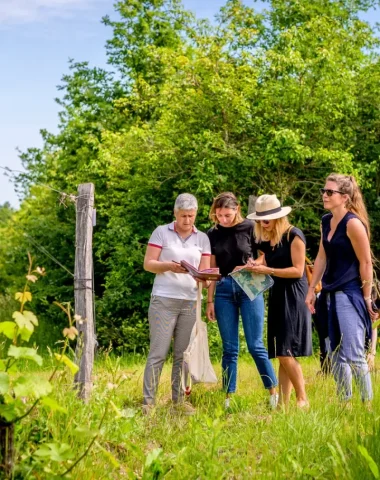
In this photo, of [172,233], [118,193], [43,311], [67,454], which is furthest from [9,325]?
[43,311]

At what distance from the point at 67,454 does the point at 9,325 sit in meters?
0.71

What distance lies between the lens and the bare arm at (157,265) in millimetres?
6398

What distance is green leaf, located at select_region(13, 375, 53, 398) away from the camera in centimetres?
331

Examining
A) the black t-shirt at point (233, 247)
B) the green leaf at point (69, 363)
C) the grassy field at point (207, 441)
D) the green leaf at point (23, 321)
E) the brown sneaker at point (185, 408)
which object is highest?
the black t-shirt at point (233, 247)

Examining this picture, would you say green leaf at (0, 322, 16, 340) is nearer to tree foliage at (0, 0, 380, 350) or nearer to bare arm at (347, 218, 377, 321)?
bare arm at (347, 218, 377, 321)

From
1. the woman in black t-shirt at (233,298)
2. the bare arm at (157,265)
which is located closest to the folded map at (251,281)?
the woman in black t-shirt at (233,298)

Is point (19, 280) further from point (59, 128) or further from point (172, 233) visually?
point (172, 233)

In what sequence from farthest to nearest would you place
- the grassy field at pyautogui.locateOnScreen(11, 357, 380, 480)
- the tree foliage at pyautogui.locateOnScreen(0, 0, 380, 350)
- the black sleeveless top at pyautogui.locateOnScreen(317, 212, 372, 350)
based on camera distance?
the tree foliage at pyautogui.locateOnScreen(0, 0, 380, 350) < the black sleeveless top at pyautogui.locateOnScreen(317, 212, 372, 350) < the grassy field at pyautogui.locateOnScreen(11, 357, 380, 480)

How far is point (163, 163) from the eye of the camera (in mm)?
14461

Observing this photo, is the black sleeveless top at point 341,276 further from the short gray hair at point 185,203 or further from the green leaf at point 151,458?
the green leaf at point 151,458

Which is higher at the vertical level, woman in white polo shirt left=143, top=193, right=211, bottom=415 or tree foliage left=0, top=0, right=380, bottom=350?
tree foliage left=0, top=0, right=380, bottom=350

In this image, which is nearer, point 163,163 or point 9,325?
point 9,325

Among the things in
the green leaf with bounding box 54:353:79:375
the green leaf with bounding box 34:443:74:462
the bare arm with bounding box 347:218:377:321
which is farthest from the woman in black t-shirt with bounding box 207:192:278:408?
the green leaf with bounding box 54:353:79:375

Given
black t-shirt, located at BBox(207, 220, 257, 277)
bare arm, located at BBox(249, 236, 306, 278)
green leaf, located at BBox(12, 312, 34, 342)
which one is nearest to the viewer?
green leaf, located at BBox(12, 312, 34, 342)
